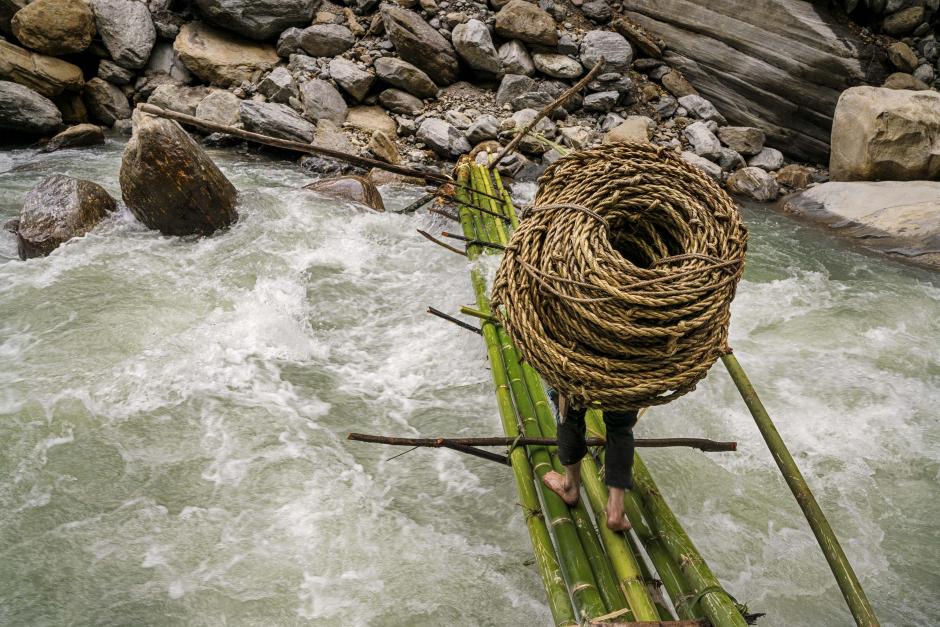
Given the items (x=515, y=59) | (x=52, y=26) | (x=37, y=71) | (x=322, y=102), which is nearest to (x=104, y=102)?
(x=37, y=71)

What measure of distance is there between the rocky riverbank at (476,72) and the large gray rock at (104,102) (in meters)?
0.03

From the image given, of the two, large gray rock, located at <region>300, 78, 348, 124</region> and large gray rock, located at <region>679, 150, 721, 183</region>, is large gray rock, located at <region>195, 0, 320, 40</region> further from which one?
large gray rock, located at <region>679, 150, 721, 183</region>

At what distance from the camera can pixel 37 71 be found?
7621 mm

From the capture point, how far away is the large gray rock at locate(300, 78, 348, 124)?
27.1 ft

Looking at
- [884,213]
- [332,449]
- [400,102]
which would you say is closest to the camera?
[332,449]

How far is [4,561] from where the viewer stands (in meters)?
2.48

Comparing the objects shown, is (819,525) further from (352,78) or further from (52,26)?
(52,26)

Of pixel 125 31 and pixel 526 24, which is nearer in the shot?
pixel 125 31

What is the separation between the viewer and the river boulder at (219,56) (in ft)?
28.7

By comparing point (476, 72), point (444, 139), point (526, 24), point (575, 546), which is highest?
point (526, 24)

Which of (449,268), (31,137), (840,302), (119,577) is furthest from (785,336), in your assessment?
(31,137)

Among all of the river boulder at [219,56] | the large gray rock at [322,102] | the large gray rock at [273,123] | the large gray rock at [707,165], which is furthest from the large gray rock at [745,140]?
the river boulder at [219,56]

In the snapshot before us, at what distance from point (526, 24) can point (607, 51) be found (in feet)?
4.71

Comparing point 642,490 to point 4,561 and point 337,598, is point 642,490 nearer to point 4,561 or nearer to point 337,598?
point 337,598
